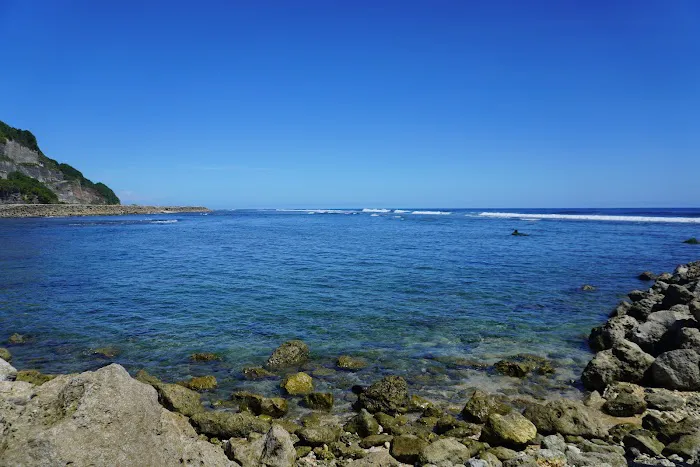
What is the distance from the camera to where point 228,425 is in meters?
8.52

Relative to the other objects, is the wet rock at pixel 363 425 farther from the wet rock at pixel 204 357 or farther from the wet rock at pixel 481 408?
the wet rock at pixel 204 357

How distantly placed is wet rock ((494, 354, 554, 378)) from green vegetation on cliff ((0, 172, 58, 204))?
11714cm

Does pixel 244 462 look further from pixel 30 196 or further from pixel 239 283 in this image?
pixel 30 196

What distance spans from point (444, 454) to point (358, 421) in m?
2.03

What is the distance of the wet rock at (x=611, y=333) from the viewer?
1334cm

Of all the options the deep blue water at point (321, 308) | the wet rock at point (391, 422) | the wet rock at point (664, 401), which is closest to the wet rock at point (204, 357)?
the deep blue water at point (321, 308)

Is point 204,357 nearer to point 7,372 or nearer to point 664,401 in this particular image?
point 7,372

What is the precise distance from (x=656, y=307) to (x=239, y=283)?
1906 cm

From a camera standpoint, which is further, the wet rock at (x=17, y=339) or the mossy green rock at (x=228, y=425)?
the wet rock at (x=17, y=339)

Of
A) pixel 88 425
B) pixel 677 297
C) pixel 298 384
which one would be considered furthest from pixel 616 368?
pixel 88 425

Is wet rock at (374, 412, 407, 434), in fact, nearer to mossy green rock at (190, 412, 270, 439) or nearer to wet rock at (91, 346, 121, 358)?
mossy green rock at (190, 412, 270, 439)

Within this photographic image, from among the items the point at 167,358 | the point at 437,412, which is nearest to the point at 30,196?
the point at 167,358

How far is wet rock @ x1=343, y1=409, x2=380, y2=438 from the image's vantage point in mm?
8797

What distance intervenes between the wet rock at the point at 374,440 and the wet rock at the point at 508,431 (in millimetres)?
1827
